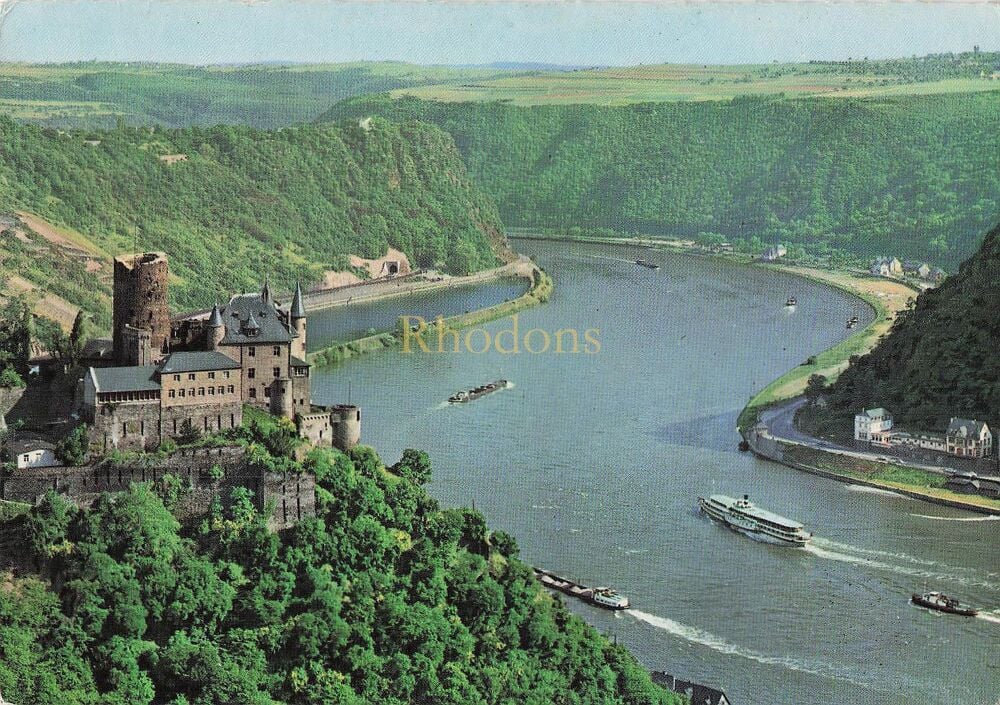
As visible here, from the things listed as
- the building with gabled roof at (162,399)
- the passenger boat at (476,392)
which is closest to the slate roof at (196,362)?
the building with gabled roof at (162,399)

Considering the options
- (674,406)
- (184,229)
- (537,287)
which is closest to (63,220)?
(184,229)

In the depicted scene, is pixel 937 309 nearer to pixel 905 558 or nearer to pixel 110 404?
pixel 905 558

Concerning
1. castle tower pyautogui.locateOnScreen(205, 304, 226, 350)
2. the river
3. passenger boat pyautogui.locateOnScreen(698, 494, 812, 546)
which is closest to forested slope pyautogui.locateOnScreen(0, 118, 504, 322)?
the river

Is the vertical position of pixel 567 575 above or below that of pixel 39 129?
below

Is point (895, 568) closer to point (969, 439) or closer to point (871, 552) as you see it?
point (871, 552)

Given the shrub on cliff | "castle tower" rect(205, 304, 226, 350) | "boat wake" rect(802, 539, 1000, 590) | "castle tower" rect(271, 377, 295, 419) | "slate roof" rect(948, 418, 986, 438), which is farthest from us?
"slate roof" rect(948, 418, 986, 438)

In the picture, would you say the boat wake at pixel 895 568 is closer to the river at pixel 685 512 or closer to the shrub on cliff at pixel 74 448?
the river at pixel 685 512

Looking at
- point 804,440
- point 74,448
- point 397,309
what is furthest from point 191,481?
point 804,440

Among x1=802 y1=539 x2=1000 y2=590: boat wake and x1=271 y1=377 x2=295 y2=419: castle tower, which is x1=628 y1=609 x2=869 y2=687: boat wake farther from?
x1=271 y1=377 x2=295 y2=419: castle tower
